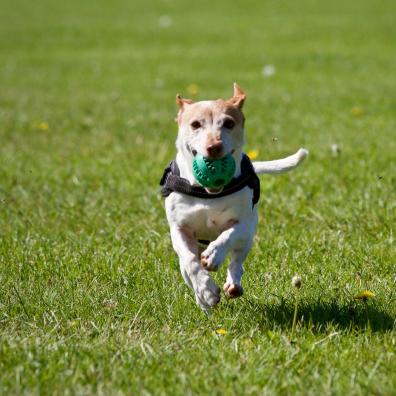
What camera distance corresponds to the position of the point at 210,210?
3.99 metres

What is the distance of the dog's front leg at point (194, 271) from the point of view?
12.6 ft

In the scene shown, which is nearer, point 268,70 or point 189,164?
point 189,164

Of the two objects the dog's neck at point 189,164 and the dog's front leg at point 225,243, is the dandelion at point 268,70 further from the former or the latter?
the dog's front leg at point 225,243

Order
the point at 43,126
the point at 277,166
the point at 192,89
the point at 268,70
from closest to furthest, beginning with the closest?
the point at 277,166, the point at 43,126, the point at 192,89, the point at 268,70

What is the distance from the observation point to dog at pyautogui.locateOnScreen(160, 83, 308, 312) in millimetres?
3848

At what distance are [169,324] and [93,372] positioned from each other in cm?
74

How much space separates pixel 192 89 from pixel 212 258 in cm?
879

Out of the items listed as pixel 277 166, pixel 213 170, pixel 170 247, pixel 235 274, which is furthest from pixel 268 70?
pixel 213 170

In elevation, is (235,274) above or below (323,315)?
above

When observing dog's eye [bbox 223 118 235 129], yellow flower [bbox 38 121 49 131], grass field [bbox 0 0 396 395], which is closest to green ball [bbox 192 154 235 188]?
dog's eye [bbox 223 118 235 129]

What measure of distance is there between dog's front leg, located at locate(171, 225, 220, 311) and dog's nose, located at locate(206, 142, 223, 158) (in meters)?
0.51

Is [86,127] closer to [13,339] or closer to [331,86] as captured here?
[331,86]

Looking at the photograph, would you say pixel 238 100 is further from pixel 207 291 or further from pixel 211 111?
pixel 207 291

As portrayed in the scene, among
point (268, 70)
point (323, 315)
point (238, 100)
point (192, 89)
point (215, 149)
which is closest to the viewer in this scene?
point (215, 149)
